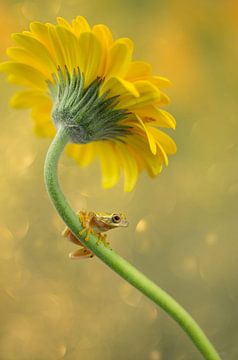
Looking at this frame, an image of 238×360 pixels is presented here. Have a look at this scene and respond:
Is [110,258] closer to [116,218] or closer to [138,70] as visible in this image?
[116,218]

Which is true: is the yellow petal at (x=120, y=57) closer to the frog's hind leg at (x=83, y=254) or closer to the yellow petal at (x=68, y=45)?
the yellow petal at (x=68, y=45)

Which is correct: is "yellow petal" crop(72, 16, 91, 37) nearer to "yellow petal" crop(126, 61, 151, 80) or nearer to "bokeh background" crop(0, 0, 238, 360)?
"yellow petal" crop(126, 61, 151, 80)

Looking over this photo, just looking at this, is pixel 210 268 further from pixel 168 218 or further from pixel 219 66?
pixel 219 66

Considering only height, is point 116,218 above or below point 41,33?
below

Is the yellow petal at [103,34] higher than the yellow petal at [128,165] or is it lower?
higher

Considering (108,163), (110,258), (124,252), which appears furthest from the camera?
(124,252)

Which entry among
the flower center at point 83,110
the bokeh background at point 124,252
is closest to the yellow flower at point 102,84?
the flower center at point 83,110

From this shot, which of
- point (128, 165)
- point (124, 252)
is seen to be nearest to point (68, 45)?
point (128, 165)

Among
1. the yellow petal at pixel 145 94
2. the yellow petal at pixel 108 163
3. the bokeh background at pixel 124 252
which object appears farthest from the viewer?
the bokeh background at pixel 124 252
